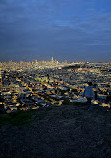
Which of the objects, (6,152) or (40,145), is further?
(40,145)

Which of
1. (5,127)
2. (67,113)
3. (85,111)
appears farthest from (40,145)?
(85,111)

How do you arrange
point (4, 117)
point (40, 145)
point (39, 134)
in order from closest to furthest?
1. point (40, 145)
2. point (39, 134)
3. point (4, 117)

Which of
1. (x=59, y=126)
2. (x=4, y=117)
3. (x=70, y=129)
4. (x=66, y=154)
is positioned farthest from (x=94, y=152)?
(x=4, y=117)

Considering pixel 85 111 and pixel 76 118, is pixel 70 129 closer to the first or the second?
pixel 76 118

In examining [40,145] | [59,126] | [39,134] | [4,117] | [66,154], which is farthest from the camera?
[4,117]

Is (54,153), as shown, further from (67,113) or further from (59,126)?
(67,113)

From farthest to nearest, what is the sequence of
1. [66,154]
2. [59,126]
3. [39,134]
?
[59,126] → [39,134] → [66,154]
